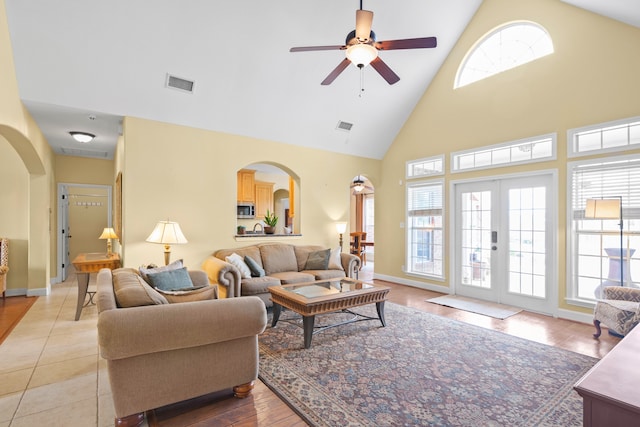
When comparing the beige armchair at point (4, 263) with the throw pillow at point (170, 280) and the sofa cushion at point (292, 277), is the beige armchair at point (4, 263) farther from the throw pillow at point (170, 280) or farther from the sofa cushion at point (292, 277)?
the sofa cushion at point (292, 277)

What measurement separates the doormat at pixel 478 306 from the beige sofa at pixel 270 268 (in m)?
1.62

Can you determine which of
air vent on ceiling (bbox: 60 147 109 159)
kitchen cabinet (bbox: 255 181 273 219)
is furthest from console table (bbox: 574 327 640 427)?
kitchen cabinet (bbox: 255 181 273 219)

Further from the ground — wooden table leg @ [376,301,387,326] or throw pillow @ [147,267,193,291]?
throw pillow @ [147,267,193,291]

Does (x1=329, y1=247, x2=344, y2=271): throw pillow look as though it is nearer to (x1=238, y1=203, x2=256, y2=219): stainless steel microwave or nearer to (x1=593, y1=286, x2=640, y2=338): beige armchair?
(x1=593, y1=286, x2=640, y2=338): beige armchair

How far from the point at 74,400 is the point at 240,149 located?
4.10 meters

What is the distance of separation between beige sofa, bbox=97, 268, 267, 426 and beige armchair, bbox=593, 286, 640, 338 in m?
3.68

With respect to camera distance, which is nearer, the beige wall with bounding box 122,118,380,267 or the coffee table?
the coffee table

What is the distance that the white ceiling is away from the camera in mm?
3629

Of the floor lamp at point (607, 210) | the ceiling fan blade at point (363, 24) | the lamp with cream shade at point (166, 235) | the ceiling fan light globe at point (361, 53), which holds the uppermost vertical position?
the ceiling fan blade at point (363, 24)

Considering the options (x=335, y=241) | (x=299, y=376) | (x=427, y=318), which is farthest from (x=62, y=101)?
(x=427, y=318)

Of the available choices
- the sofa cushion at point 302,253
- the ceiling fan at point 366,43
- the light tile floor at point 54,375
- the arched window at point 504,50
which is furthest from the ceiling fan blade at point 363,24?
the sofa cushion at point 302,253

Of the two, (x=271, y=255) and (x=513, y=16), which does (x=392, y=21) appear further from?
(x=271, y=255)

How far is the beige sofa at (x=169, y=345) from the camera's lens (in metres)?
1.98

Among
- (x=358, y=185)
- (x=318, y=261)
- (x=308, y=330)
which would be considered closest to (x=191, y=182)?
(x=318, y=261)
